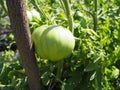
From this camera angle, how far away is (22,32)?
1229mm

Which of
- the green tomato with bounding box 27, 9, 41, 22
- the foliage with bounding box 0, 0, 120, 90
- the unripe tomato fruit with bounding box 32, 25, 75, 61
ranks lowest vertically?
the foliage with bounding box 0, 0, 120, 90

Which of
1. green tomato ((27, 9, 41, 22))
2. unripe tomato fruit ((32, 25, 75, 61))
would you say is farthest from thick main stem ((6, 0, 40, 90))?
green tomato ((27, 9, 41, 22))

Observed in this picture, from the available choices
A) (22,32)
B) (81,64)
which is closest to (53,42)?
(22,32)

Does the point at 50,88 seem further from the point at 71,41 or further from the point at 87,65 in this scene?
the point at 71,41

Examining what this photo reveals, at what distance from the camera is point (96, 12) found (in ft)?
5.20

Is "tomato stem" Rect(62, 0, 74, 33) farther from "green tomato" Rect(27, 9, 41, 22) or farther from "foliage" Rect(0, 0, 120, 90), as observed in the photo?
"green tomato" Rect(27, 9, 41, 22)

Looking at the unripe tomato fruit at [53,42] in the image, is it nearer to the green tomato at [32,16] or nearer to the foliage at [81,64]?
the foliage at [81,64]

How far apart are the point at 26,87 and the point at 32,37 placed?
269mm

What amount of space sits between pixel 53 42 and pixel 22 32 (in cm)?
12

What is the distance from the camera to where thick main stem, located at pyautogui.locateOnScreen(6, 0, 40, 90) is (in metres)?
1.19

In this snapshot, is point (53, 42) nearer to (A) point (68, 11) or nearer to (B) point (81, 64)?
(A) point (68, 11)

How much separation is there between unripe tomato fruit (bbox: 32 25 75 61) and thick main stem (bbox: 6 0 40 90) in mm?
42

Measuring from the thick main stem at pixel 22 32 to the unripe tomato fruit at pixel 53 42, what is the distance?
0.14 feet

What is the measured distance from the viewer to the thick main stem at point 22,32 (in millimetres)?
1191
